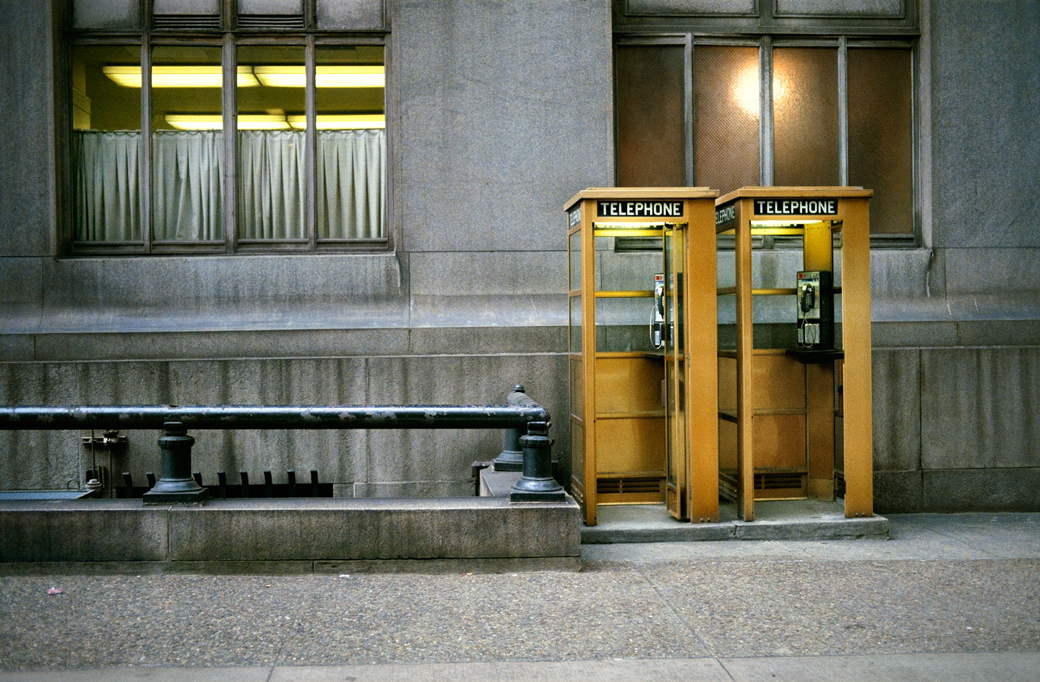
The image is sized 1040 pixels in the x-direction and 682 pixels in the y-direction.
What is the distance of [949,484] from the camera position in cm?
895

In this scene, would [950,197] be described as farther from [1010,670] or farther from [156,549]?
[156,549]

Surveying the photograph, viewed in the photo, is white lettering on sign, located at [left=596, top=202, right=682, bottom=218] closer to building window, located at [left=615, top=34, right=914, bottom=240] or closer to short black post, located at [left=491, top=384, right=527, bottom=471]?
short black post, located at [left=491, top=384, right=527, bottom=471]

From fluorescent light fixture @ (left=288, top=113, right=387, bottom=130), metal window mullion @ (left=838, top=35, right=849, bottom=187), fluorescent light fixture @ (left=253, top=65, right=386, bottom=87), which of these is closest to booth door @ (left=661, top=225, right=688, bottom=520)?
metal window mullion @ (left=838, top=35, right=849, bottom=187)

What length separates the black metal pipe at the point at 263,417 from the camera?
6527mm

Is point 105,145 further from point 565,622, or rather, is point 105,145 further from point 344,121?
point 565,622

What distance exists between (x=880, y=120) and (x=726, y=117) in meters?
1.73

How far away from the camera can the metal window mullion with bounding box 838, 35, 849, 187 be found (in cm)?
962

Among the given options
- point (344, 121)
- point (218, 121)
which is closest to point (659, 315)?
point (344, 121)

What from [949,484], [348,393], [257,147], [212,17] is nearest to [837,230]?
[949,484]

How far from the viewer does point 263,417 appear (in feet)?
21.6

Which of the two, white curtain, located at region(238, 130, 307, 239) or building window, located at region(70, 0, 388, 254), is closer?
building window, located at region(70, 0, 388, 254)

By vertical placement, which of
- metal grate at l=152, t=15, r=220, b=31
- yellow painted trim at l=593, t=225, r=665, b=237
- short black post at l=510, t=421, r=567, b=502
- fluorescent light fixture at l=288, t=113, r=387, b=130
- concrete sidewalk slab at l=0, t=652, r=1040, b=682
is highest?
metal grate at l=152, t=15, r=220, b=31

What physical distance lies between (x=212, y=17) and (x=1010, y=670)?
900cm

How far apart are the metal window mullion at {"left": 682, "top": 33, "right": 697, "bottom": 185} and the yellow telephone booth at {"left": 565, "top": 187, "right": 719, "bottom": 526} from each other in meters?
1.61
